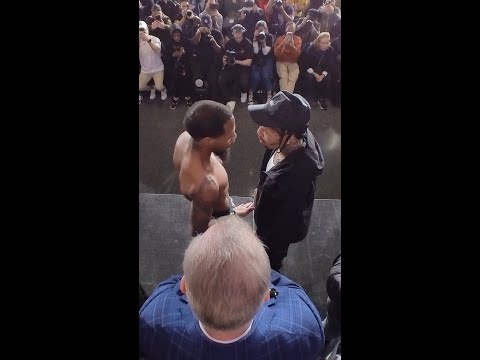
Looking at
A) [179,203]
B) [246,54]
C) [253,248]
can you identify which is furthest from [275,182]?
[246,54]

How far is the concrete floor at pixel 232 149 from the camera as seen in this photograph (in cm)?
212

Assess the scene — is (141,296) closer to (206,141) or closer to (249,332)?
(249,332)

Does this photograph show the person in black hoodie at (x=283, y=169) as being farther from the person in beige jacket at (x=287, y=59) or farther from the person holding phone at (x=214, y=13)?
the person holding phone at (x=214, y=13)

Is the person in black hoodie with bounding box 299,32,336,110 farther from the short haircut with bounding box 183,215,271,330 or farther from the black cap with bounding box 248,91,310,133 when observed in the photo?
the short haircut with bounding box 183,215,271,330

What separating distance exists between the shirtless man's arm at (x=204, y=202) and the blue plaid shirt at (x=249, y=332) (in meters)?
0.29

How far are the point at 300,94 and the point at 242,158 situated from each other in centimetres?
43

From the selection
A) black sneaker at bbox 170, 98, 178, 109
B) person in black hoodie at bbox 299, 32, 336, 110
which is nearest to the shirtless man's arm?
black sneaker at bbox 170, 98, 178, 109

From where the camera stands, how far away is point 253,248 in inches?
77.9

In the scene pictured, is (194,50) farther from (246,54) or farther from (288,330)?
(288,330)

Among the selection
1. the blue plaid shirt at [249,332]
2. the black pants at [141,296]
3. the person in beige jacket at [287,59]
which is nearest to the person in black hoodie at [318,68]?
the person in beige jacket at [287,59]

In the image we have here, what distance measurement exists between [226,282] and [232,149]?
0.65m

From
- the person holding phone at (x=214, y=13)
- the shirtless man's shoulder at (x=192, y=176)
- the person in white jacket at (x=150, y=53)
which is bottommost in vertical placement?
the shirtless man's shoulder at (x=192, y=176)

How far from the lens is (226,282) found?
184cm

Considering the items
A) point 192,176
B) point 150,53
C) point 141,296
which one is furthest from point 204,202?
point 150,53
